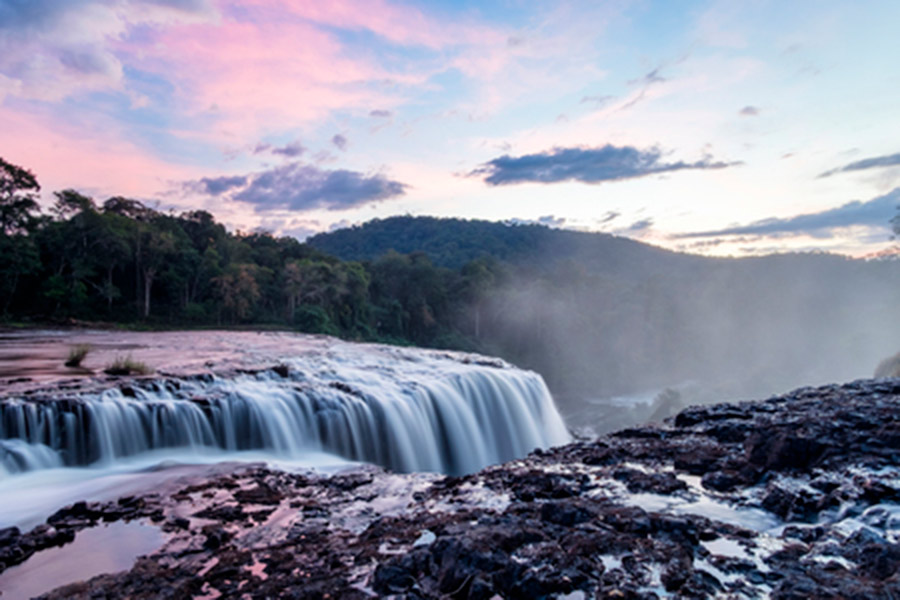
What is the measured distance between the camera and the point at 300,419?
1127 cm

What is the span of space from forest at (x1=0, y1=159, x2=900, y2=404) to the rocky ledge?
36835mm

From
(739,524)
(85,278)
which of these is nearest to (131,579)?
(739,524)

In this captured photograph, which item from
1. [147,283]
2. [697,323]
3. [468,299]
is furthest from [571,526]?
[697,323]

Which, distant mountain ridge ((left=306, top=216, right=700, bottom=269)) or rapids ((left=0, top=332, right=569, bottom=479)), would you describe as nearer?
rapids ((left=0, top=332, right=569, bottom=479))

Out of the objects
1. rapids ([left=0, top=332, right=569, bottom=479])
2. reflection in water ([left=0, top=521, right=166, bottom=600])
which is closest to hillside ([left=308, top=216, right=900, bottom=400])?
rapids ([left=0, top=332, right=569, bottom=479])

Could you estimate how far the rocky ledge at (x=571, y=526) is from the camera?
3289 mm

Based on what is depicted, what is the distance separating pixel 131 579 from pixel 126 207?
6387cm

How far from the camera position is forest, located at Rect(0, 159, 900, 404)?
1590 inches

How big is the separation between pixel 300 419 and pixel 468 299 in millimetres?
59258

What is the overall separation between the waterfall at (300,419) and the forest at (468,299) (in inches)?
1094

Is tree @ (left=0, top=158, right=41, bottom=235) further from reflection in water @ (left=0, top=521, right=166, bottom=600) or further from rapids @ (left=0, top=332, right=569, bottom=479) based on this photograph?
reflection in water @ (left=0, top=521, right=166, bottom=600)

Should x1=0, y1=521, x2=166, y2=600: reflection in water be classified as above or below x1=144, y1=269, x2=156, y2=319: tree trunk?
below

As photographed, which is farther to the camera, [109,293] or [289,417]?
[109,293]

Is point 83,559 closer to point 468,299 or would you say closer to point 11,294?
point 11,294
